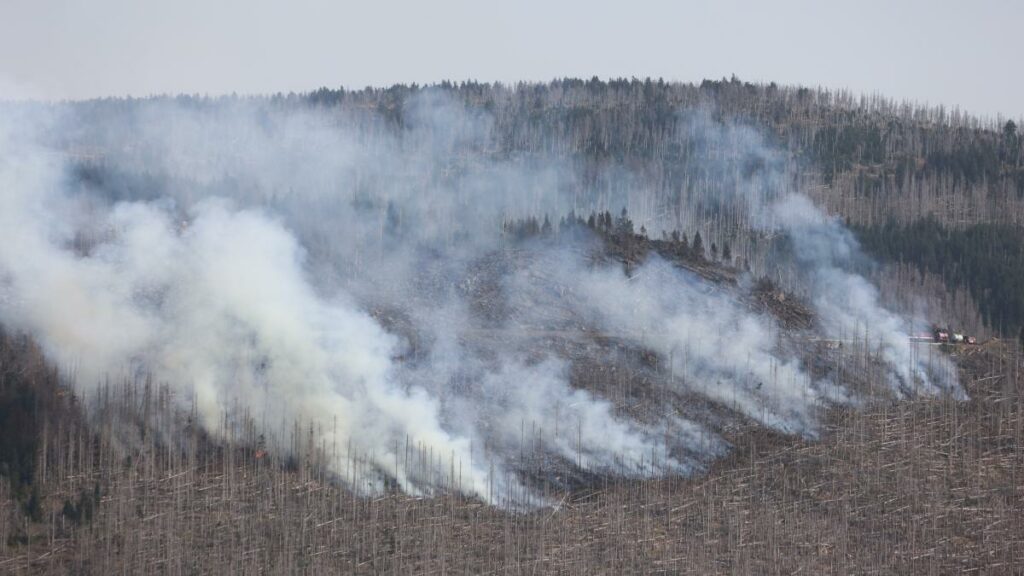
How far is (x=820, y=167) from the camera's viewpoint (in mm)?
156250

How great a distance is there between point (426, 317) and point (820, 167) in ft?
218

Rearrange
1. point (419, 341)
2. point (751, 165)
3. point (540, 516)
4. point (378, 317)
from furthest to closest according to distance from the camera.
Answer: point (751, 165) → point (378, 317) → point (419, 341) → point (540, 516)

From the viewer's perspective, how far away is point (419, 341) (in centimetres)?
9681

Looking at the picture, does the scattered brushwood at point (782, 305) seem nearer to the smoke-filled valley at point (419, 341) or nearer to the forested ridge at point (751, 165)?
the smoke-filled valley at point (419, 341)

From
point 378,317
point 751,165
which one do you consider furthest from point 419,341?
point 751,165

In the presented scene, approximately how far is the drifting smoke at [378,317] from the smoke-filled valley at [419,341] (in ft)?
0.72

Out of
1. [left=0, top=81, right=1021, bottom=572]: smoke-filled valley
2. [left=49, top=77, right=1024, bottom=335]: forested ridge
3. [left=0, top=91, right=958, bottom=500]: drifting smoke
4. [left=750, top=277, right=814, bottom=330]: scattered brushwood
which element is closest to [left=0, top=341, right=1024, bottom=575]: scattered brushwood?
[left=0, top=81, right=1021, bottom=572]: smoke-filled valley

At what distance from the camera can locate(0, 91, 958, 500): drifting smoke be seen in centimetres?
8512

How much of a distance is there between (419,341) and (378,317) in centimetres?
400

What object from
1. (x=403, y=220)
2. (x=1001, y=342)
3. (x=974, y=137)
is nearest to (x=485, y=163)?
(x=403, y=220)

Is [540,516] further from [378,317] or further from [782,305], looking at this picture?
[782,305]

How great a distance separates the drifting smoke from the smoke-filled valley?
219 millimetres

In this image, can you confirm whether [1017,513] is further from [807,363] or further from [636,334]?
[636,334]

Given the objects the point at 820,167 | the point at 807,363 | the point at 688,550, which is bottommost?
the point at 688,550
